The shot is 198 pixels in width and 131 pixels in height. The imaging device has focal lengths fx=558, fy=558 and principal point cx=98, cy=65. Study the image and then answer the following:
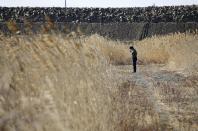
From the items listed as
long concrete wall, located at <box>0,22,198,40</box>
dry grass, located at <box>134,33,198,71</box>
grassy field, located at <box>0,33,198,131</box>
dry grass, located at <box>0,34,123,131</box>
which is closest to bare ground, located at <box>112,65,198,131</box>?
grassy field, located at <box>0,33,198,131</box>

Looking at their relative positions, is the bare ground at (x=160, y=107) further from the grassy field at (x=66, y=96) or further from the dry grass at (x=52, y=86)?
the dry grass at (x=52, y=86)

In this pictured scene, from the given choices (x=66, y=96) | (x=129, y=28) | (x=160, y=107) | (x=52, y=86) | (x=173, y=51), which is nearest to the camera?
(x=52, y=86)

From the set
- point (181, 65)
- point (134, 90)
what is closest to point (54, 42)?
point (134, 90)

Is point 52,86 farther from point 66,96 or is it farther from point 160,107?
point 160,107

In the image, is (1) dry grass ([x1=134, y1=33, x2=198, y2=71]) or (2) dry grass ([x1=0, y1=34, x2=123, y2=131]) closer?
(2) dry grass ([x1=0, y1=34, x2=123, y2=131])

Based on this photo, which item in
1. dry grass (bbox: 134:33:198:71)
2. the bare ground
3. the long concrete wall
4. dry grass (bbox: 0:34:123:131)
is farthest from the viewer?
the long concrete wall

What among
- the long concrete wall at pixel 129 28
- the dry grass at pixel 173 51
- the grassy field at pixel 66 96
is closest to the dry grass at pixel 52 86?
the grassy field at pixel 66 96

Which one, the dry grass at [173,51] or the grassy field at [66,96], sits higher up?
the grassy field at [66,96]

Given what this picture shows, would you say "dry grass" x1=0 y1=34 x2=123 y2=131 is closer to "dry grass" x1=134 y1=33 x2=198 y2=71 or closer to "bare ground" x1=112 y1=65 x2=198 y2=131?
"bare ground" x1=112 y1=65 x2=198 y2=131

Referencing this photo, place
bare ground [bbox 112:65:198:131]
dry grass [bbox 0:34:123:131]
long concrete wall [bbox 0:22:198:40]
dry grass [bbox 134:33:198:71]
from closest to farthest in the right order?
dry grass [bbox 0:34:123:131] < bare ground [bbox 112:65:198:131] < dry grass [bbox 134:33:198:71] < long concrete wall [bbox 0:22:198:40]

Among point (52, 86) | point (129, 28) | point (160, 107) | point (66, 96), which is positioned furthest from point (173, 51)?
point (129, 28)

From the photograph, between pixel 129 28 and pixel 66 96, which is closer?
pixel 66 96

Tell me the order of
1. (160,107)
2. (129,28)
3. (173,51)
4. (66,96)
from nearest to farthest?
1. (66,96)
2. (160,107)
3. (173,51)
4. (129,28)

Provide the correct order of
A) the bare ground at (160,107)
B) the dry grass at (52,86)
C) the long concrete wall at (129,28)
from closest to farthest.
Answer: the dry grass at (52,86) → the bare ground at (160,107) → the long concrete wall at (129,28)
